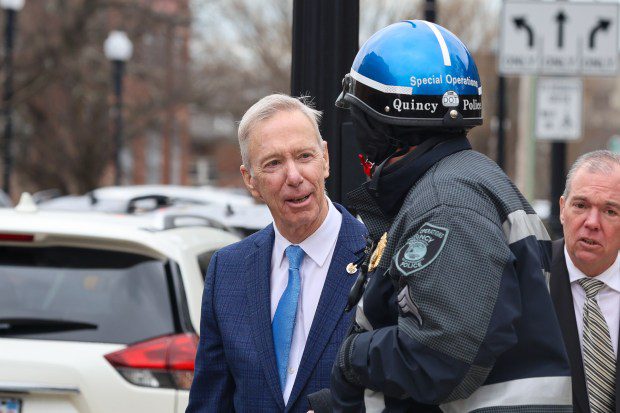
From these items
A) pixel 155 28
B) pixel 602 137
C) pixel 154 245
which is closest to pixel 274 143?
pixel 154 245

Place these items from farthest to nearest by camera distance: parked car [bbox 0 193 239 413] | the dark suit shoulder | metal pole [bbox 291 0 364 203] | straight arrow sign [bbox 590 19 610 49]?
straight arrow sign [bbox 590 19 610 49] → parked car [bbox 0 193 239 413] → metal pole [bbox 291 0 364 203] → the dark suit shoulder

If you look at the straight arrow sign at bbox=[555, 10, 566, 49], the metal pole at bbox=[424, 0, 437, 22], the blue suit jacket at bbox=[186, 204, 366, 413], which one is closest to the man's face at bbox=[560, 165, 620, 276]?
the blue suit jacket at bbox=[186, 204, 366, 413]

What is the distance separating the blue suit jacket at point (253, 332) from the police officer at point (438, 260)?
653 millimetres

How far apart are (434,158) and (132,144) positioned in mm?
38648

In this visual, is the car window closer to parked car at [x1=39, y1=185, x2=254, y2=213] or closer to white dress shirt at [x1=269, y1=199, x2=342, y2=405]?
white dress shirt at [x1=269, y1=199, x2=342, y2=405]

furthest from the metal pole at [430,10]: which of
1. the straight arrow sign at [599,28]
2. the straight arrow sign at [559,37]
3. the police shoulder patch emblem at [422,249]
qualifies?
the police shoulder patch emblem at [422,249]

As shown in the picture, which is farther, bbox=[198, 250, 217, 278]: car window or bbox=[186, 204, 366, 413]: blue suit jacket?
bbox=[198, 250, 217, 278]: car window

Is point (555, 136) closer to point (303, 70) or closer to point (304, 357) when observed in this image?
point (303, 70)

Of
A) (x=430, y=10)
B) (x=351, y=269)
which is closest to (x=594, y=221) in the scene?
(x=351, y=269)

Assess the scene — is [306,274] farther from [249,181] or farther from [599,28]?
[599,28]

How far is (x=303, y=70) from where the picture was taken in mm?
4418

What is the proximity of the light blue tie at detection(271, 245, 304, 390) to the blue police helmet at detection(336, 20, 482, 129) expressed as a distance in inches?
35.4

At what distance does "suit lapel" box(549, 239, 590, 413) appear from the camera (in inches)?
146

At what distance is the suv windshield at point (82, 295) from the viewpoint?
15.4ft
